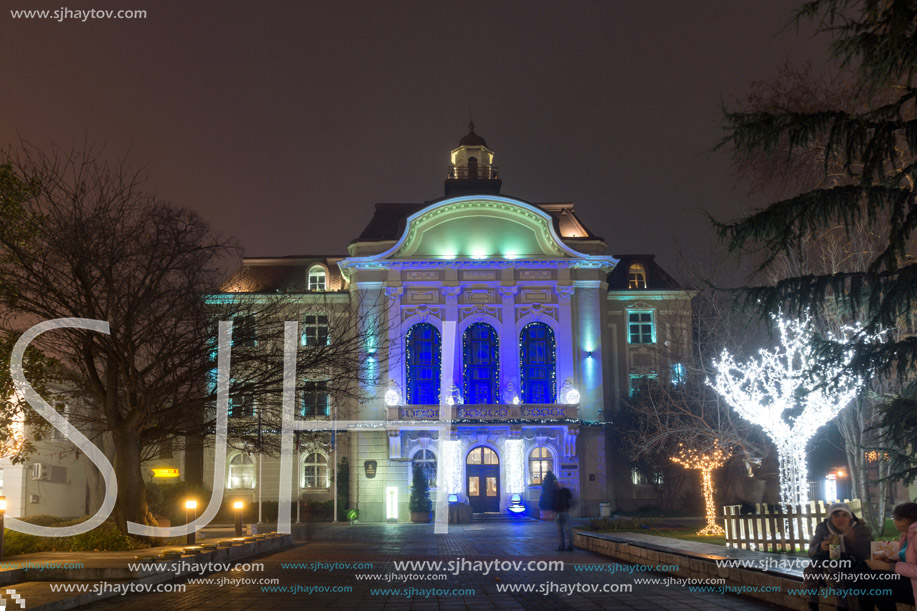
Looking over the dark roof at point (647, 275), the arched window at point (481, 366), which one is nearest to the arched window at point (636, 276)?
the dark roof at point (647, 275)

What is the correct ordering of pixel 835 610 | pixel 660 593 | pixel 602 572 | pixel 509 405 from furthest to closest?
pixel 509 405 < pixel 602 572 < pixel 660 593 < pixel 835 610

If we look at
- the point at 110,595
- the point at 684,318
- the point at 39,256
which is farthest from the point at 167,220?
the point at 684,318

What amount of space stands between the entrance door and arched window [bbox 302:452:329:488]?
7.46 metres

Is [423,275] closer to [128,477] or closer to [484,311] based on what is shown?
[484,311]

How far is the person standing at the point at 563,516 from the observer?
73.6 ft

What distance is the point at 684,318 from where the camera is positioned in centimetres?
4778

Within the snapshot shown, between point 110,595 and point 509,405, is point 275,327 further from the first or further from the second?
point 509,405

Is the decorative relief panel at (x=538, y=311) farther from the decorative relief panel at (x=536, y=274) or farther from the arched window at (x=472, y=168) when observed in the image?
the arched window at (x=472, y=168)

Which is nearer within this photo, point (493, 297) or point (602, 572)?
point (602, 572)

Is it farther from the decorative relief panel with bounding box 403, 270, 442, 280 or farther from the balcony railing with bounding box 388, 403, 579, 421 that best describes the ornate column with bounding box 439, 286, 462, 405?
the decorative relief panel with bounding box 403, 270, 442, 280

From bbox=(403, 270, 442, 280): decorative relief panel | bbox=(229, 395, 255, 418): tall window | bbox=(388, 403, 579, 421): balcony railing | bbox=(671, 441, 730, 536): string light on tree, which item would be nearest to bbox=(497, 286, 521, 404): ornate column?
bbox=(388, 403, 579, 421): balcony railing

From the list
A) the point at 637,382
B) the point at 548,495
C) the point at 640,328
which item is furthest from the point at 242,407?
the point at 640,328

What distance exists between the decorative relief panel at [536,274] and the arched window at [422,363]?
5.31 metres

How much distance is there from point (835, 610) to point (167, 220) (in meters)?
17.7
